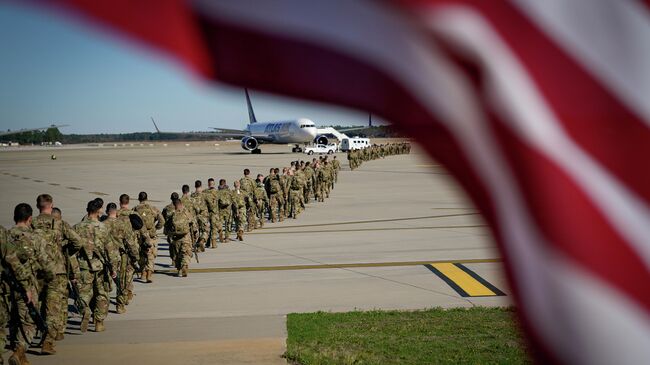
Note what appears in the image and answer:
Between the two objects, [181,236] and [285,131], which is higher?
[285,131]

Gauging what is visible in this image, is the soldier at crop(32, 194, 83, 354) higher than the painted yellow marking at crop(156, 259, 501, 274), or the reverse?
the soldier at crop(32, 194, 83, 354)

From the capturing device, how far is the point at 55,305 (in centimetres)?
874

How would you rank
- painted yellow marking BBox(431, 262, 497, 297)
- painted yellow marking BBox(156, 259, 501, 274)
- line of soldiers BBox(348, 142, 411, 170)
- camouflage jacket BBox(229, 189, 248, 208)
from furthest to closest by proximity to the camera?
line of soldiers BBox(348, 142, 411, 170)
camouflage jacket BBox(229, 189, 248, 208)
painted yellow marking BBox(156, 259, 501, 274)
painted yellow marking BBox(431, 262, 497, 297)

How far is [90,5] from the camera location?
1294 millimetres

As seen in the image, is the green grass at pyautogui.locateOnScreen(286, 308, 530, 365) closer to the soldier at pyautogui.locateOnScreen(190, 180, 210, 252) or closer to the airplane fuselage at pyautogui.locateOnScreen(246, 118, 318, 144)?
the soldier at pyautogui.locateOnScreen(190, 180, 210, 252)

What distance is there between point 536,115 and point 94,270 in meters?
8.79

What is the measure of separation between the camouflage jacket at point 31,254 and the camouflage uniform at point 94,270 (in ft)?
3.39

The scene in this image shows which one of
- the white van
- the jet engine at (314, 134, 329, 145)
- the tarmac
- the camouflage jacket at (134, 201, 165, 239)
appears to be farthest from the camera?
the white van

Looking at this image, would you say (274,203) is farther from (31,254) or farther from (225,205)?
(31,254)

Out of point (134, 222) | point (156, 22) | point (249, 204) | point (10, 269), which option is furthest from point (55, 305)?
point (249, 204)

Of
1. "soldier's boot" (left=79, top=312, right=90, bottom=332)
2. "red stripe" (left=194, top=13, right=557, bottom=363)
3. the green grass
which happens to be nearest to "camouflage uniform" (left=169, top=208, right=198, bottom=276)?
"soldier's boot" (left=79, top=312, right=90, bottom=332)

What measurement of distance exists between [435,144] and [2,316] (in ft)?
23.6

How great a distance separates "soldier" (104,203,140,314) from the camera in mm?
10711

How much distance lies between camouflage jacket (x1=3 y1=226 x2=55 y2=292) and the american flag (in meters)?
7.39
